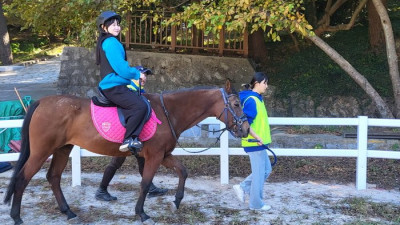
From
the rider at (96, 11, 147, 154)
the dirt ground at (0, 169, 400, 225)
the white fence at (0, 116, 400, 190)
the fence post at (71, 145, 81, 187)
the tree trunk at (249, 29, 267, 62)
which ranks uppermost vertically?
the tree trunk at (249, 29, 267, 62)

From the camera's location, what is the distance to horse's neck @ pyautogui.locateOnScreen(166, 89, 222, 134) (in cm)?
584

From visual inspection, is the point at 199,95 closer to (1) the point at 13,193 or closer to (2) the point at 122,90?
(2) the point at 122,90

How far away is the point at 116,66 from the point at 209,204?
7.78 ft

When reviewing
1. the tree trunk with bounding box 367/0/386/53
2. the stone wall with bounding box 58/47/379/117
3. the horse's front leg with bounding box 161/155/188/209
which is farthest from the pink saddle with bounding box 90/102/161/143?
the tree trunk with bounding box 367/0/386/53

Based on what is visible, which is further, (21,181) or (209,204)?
(209,204)

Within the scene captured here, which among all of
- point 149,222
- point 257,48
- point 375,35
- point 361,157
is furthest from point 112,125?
point 375,35

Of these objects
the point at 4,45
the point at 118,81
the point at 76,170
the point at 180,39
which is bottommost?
the point at 76,170

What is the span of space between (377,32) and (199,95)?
31.1ft

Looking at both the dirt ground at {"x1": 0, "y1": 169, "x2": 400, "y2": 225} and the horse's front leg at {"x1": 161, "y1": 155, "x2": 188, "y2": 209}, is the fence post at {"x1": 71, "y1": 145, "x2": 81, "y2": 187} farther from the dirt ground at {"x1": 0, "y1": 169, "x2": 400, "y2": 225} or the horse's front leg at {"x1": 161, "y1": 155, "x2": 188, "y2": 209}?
the horse's front leg at {"x1": 161, "y1": 155, "x2": 188, "y2": 209}

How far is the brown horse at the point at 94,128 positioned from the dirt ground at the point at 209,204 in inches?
11.3

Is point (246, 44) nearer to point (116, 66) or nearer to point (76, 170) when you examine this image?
point (76, 170)

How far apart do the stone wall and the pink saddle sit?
770cm

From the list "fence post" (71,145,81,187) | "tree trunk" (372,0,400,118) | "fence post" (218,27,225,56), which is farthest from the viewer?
"fence post" (218,27,225,56)

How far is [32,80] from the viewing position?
21.6 meters
